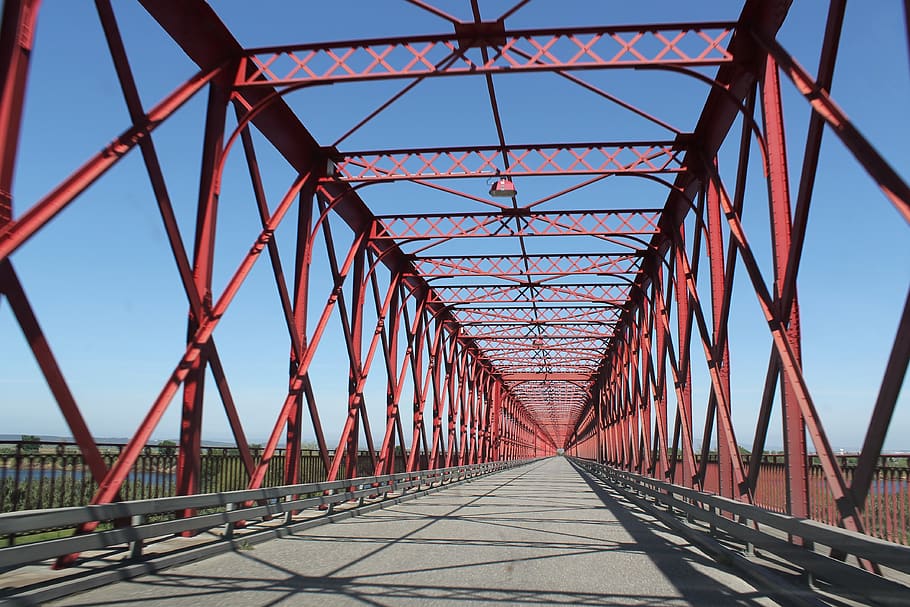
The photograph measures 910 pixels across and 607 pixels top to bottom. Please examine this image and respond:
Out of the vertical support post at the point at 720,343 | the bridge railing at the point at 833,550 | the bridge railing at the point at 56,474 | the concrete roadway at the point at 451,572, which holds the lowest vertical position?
the concrete roadway at the point at 451,572

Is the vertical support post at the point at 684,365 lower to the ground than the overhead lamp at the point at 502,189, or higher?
lower

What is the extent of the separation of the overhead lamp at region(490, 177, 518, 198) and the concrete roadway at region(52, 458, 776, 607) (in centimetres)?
632

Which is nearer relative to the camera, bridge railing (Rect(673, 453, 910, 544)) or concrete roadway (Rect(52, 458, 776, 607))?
concrete roadway (Rect(52, 458, 776, 607))

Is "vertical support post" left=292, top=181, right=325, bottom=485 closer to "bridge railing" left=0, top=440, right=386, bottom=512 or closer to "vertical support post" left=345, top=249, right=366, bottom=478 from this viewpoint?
"vertical support post" left=345, top=249, right=366, bottom=478

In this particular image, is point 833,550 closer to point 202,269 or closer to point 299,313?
point 202,269

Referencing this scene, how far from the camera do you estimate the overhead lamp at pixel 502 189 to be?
1571 cm

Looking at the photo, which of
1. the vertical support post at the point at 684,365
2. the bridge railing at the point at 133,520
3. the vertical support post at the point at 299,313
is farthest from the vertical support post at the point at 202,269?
the vertical support post at the point at 684,365

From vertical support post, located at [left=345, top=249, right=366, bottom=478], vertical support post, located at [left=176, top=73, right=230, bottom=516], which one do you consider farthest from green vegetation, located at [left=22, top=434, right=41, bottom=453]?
vertical support post, located at [left=345, top=249, right=366, bottom=478]

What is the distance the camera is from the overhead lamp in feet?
51.5

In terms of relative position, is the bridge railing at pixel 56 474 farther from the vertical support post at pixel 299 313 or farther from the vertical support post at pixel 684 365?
the vertical support post at pixel 684 365

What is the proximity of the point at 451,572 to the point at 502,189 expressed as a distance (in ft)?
28.9

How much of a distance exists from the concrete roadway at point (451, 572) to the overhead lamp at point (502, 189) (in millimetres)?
6318

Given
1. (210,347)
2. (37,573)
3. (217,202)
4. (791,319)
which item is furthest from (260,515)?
(791,319)

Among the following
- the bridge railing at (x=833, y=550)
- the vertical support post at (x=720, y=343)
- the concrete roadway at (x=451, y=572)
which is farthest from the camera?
the vertical support post at (x=720, y=343)
